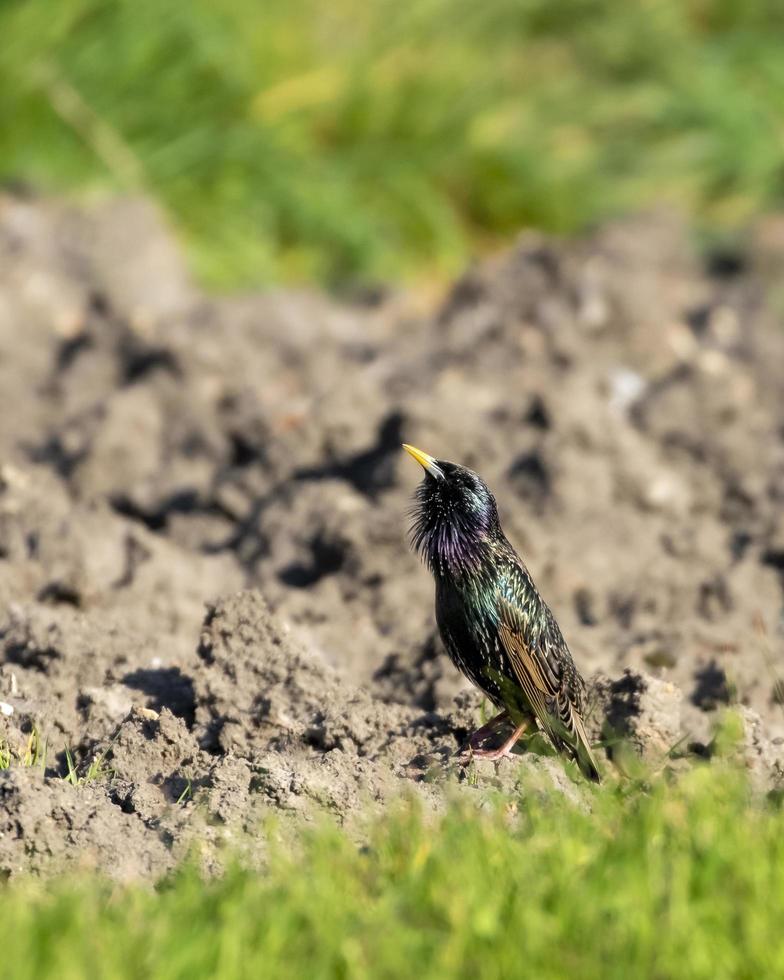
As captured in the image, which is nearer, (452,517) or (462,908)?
(462,908)

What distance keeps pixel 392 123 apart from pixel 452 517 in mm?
6035

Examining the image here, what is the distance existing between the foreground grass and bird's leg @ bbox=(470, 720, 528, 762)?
653 millimetres

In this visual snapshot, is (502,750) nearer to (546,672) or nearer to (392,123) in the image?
(546,672)

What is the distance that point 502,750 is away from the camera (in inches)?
165

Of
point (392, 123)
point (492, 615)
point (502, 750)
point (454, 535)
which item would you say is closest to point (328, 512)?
point (454, 535)

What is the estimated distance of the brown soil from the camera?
410cm

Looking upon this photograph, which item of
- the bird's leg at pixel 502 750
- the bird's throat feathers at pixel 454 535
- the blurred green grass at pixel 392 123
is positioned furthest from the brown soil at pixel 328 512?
the blurred green grass at pixel 392 123

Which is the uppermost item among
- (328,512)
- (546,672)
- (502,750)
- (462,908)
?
(328,512)

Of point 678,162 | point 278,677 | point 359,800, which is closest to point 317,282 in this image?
point 678,162

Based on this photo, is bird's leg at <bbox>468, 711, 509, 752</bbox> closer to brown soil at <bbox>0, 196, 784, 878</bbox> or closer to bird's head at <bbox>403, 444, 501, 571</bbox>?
brown soil at <bbox>0, 196, 784, 878</bbox>

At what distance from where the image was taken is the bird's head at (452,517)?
15.3 feet

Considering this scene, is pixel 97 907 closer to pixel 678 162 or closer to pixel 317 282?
pixel 317 282

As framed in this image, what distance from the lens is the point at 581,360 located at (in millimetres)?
7609

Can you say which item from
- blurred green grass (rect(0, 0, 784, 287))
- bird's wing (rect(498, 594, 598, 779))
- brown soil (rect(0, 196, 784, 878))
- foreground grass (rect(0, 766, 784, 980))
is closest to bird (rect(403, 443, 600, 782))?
bird's wing (rect(498, 594, 598, 779))
